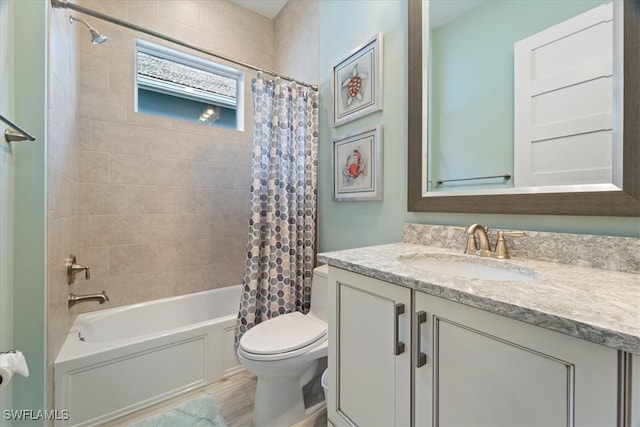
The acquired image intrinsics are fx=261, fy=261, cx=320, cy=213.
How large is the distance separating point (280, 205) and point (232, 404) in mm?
1206

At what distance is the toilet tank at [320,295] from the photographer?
1.58 meters

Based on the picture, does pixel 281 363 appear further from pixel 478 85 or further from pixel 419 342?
pixel 478 85

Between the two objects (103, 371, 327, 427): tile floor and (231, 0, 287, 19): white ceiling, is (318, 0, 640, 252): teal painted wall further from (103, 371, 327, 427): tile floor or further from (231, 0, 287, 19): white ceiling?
(103, 371, 327, 427): tile floor

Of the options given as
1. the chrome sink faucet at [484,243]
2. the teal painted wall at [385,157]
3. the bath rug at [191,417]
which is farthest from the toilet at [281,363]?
the chrome sink faucet at [484,243]

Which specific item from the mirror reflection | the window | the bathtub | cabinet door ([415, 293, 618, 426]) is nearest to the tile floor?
the bathtub

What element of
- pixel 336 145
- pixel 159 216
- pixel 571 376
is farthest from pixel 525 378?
pixel 159 216

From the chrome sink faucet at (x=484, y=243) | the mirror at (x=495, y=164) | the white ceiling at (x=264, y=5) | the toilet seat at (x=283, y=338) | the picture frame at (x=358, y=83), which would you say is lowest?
the toilet seat at (x=283, y=338)

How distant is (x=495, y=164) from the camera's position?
1.06m

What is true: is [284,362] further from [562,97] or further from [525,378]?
[562,97]

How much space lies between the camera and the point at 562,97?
0.88 meters

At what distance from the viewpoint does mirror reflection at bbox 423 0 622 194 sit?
816mm

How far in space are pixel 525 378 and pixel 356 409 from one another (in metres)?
0.60

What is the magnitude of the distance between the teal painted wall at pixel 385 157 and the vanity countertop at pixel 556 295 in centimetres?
16

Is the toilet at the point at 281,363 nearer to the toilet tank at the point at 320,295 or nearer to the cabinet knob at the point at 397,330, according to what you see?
the toilet tank at the point at 320,295
